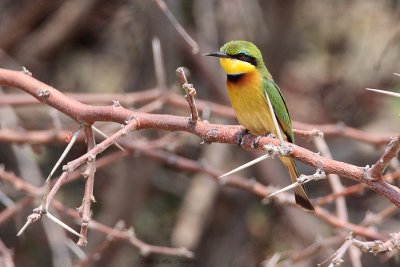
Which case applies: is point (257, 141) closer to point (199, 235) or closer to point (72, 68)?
point (199, 235)

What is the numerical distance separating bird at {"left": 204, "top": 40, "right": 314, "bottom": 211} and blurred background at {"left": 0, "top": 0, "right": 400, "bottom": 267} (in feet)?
3.11

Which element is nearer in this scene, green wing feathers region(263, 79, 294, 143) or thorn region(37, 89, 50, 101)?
thorn region(37, 89, 50, 101)

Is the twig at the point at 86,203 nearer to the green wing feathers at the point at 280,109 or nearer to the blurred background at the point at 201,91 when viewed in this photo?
the green wing feathers at the point at 280,109

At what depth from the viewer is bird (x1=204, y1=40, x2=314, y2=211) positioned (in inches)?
78.3

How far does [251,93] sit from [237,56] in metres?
0.12

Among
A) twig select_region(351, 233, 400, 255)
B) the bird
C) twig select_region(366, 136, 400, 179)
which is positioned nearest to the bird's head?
the bird

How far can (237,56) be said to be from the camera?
2.02 metres

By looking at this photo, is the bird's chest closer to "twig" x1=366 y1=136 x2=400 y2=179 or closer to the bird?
the bird

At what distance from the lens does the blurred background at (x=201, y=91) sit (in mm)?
3178

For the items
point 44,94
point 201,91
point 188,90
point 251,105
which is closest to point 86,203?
point 188,90

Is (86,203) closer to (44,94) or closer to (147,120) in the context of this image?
(147,120)

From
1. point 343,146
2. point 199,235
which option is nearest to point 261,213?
point 199,235

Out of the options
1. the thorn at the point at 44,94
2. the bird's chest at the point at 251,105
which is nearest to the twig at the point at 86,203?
the thorn at the point at 44,94

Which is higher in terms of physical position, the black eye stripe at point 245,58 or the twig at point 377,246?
the black eye stripe at point 245,58
